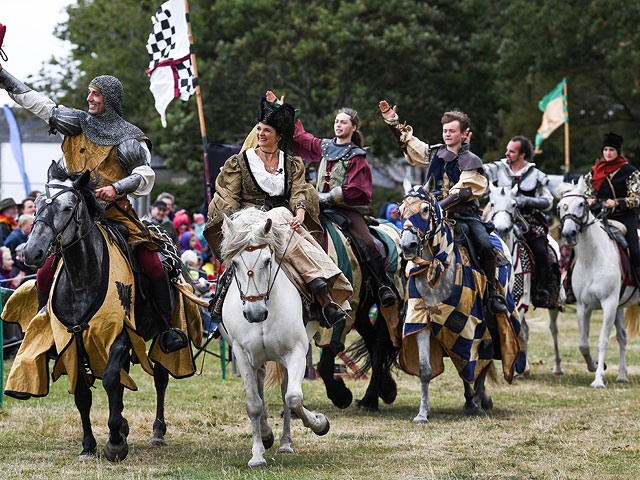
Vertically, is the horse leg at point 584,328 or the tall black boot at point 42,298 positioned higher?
the tall black boot at point 42,298

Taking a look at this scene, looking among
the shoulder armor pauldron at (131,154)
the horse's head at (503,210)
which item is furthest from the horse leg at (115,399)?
the horse's head at (503,210)

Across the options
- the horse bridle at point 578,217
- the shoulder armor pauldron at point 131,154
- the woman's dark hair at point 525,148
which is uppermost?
the woman's dark hair at point 525,148

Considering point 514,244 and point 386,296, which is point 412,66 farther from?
point 386,296

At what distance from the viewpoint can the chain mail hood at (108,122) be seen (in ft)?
25.7

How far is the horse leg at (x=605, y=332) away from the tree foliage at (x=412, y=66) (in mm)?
17798

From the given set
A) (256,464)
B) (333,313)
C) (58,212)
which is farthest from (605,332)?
(58,212)

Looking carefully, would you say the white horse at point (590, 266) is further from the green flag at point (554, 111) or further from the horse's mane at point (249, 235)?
the green flag at point (554, 111)

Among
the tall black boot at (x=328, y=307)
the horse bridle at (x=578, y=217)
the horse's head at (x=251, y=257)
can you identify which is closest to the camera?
the horse's head at (x=251, y=257)

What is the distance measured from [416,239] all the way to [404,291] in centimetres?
198

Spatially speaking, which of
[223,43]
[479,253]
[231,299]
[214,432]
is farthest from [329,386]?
[223,43]

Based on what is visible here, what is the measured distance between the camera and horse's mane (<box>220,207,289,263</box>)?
23.2 feet

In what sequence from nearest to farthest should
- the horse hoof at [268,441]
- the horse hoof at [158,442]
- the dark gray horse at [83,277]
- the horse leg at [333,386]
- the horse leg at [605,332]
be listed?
the dark gray horse at [83,277], the horse hoof at [268,441], the horse hoof at [158,442], the horse leg at [333,386], the horse leg at [605,332]

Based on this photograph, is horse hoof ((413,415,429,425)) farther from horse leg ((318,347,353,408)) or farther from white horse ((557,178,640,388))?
white horse ((557,178,640,388))

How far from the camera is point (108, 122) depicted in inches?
312
